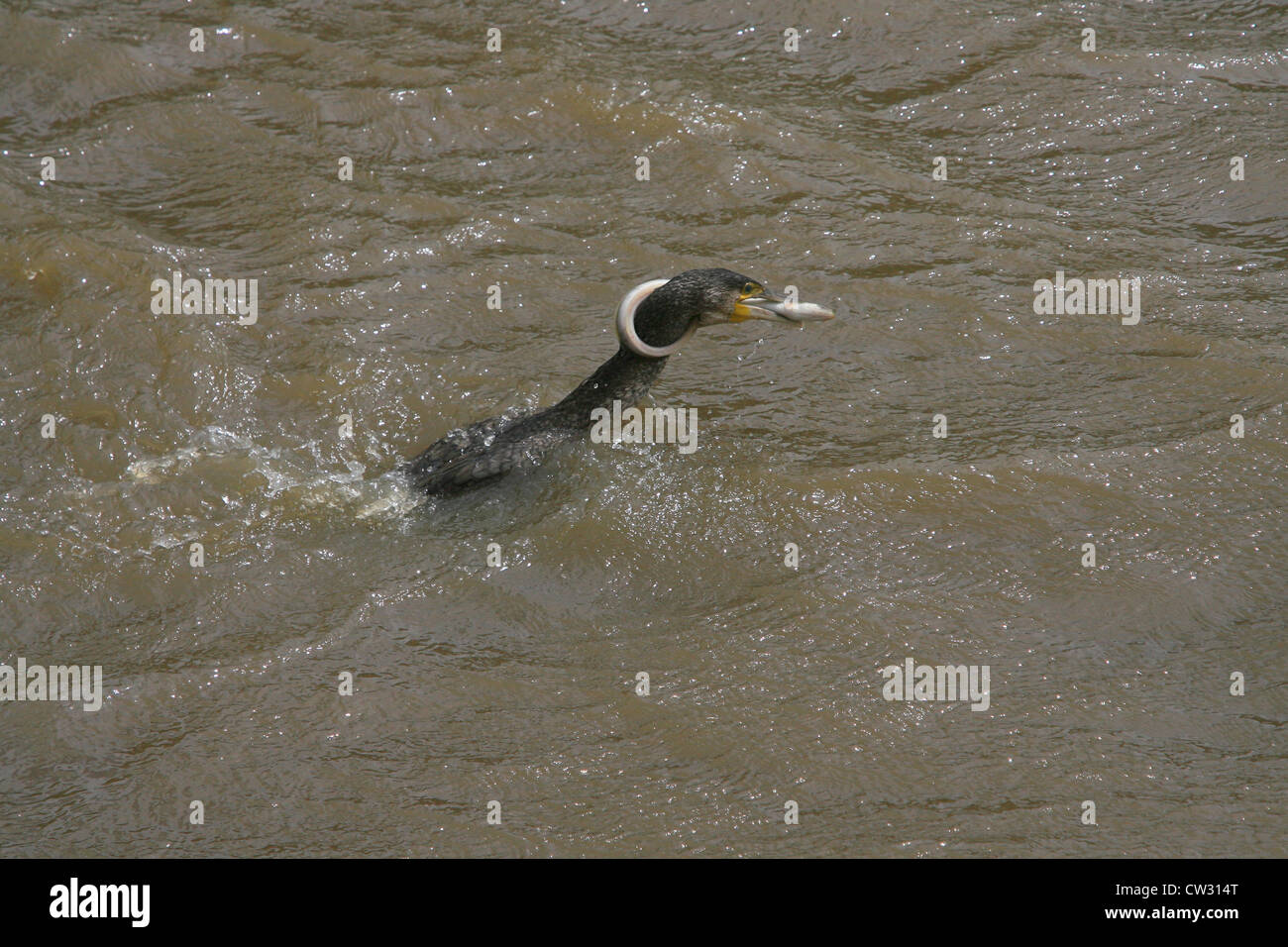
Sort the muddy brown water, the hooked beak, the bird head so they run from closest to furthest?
the muddy brown water, the bird head, the hooked beak

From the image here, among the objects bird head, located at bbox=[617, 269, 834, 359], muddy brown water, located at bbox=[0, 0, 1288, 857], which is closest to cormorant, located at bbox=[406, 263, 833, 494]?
bird head, located at bbox=[617, 269, 834, 359]

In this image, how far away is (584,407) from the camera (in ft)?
21.0

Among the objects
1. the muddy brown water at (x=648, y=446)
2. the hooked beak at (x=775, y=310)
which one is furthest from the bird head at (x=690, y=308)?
the muddy brown water at (x=648, y=446)

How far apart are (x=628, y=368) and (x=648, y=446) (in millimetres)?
509

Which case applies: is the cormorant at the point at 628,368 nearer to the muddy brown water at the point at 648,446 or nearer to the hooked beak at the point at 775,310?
the hooked beak at the point at 775,310

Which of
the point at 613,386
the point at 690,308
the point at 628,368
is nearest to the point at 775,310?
the point at 690,308

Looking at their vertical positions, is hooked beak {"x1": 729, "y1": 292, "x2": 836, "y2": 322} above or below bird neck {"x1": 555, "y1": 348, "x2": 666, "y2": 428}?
above

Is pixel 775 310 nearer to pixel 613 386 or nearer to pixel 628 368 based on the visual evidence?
pixel 628 368

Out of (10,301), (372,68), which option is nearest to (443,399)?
(10,301)

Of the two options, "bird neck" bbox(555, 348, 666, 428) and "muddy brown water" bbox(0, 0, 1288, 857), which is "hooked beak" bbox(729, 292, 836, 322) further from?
"muddy brown water" bbox(0, 0, 1288, 857)

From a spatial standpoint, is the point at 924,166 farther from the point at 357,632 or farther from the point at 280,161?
the point at 357,632

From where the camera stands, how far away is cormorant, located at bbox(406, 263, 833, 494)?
618 centimetres

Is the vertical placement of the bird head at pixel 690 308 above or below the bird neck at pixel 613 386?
above

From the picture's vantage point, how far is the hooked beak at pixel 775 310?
6324 mm
